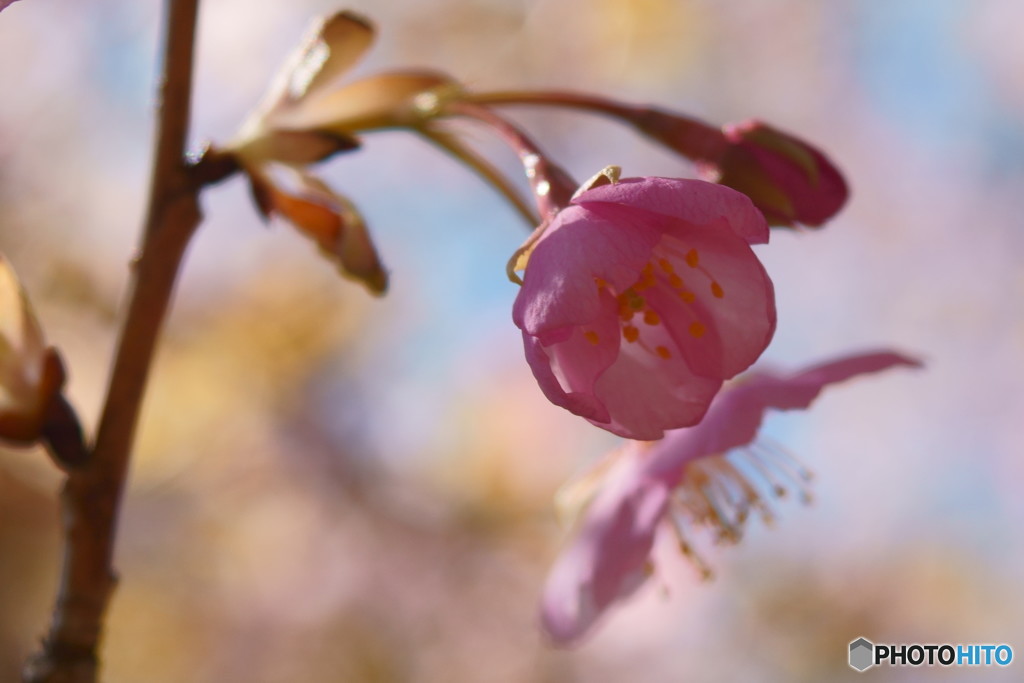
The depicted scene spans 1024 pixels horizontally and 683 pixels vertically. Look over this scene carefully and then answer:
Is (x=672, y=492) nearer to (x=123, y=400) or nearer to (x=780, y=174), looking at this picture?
(x=780, y=174)

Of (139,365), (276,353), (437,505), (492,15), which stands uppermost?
(139,365)

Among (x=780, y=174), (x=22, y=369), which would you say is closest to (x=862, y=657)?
(x=780, y=174)

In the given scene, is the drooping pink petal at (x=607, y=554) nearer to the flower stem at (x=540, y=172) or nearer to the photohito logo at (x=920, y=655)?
the flower stem at (x=540, y=172)

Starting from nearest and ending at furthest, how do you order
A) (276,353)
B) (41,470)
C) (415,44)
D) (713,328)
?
(713,328) → (41,470) → (276,353) → (415,44)

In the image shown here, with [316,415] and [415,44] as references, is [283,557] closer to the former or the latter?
[316,415]

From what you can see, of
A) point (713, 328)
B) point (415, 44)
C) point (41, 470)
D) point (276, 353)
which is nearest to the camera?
point (713, 328)

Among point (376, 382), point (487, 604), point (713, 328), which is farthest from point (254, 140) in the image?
point (487, 604)

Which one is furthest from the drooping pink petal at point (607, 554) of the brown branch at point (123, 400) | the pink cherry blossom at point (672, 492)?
the brown branch at point (123, 400)

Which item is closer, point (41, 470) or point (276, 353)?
point (41, 470)
